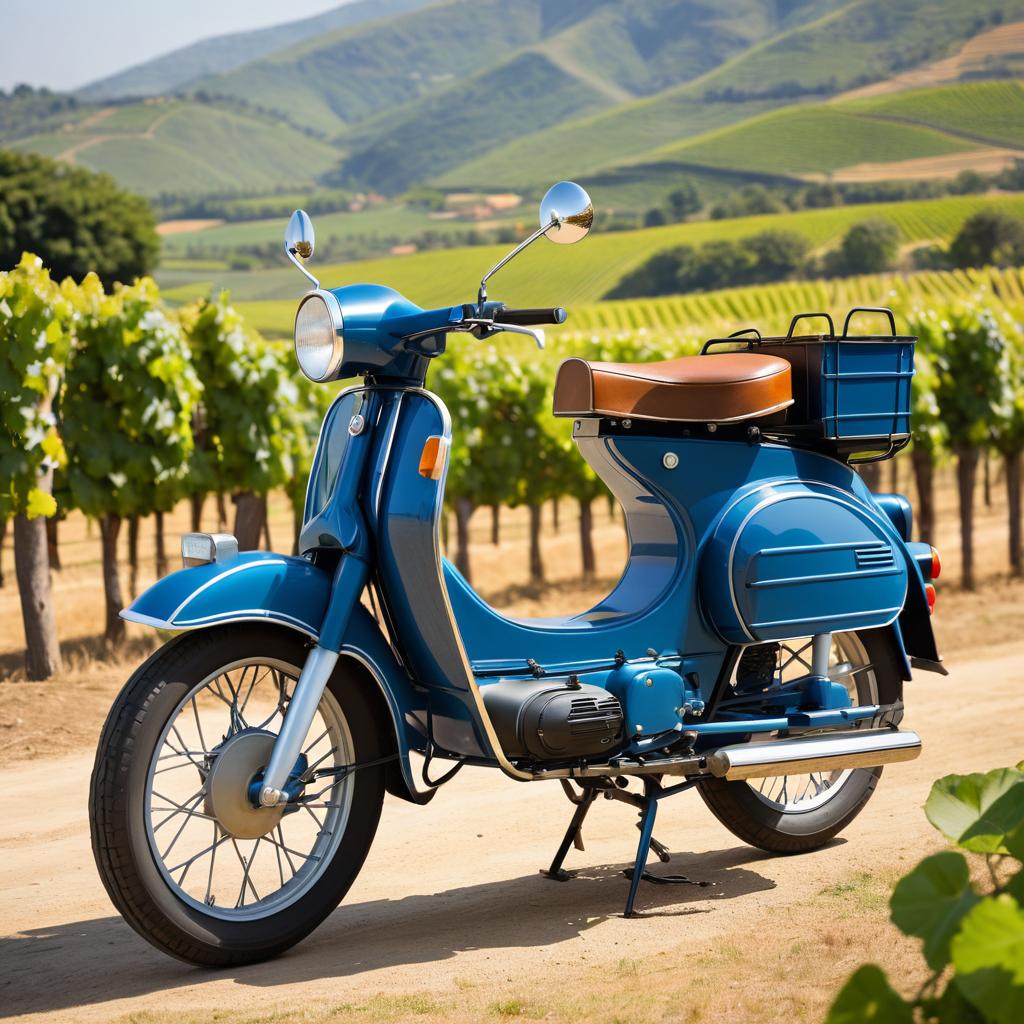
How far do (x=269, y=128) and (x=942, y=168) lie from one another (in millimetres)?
115981

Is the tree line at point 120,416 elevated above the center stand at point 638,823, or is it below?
above

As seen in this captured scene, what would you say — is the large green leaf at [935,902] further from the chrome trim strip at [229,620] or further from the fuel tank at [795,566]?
the fuel tank at [795,566]

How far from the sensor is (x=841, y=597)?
15.3 ft

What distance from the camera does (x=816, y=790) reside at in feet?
16.8

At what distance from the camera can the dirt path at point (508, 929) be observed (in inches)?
138

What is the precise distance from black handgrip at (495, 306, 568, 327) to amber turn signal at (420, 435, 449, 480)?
0.40 metres

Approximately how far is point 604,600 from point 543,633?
0.94 ft

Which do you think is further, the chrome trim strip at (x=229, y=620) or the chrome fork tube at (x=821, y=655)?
the chrome fork tube at (x=821, y=655)

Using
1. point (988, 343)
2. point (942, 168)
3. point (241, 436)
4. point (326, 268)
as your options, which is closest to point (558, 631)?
point (241, 436)

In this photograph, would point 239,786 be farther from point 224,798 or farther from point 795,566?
point 795,566

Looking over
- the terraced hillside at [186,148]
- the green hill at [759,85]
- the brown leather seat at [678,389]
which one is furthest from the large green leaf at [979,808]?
the green hill at [759,85]

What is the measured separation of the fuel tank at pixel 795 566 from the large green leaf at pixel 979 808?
5.20 ft

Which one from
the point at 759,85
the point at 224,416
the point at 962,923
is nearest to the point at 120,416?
the point at 224,416

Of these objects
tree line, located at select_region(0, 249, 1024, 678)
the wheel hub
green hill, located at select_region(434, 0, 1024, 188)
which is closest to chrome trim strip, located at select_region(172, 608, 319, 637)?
the wheel hub
